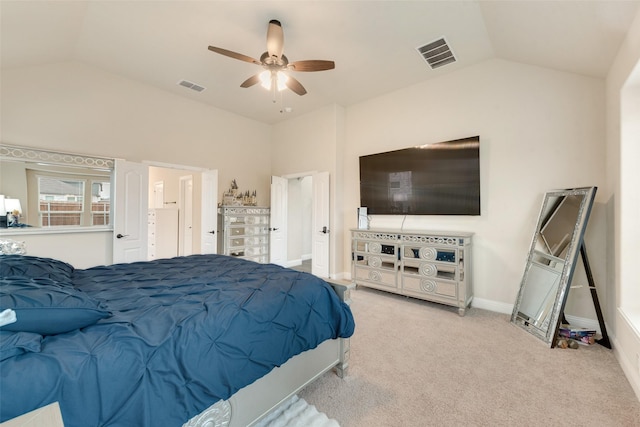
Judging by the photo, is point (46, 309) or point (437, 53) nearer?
point (46, 309)

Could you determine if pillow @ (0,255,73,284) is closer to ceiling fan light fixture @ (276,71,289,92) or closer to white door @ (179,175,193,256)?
ceiling fan light fixture @ (276,71,289,92)

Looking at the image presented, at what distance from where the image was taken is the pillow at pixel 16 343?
91 cm

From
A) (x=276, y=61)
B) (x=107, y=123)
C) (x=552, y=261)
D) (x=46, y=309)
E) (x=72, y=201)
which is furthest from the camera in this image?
(x=107, y=123)

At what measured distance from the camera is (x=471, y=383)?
6.57ft

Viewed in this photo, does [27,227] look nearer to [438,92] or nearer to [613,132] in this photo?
[438,92]

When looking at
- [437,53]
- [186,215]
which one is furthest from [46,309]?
[186,215]

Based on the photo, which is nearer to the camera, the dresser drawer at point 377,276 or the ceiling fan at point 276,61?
the ceiling fan at point 276,61

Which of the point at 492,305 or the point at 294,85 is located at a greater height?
the point at 294,85

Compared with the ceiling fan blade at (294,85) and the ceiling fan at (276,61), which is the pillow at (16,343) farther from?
the ceiling fan blade at (294,85)

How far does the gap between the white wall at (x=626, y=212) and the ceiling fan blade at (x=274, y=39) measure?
9.23ft

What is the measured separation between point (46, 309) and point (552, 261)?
4002 mm

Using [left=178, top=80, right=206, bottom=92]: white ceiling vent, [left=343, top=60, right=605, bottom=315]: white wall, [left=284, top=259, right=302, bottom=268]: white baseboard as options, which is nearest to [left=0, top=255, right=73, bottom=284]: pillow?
[left=178, top=80, right=206, bottom=92]: white ceiling vent

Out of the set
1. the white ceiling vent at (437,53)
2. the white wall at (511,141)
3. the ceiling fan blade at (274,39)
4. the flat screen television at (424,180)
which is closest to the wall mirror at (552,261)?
the white wall at (511,141)

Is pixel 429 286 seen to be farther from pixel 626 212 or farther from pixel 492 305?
pixel 626 212
